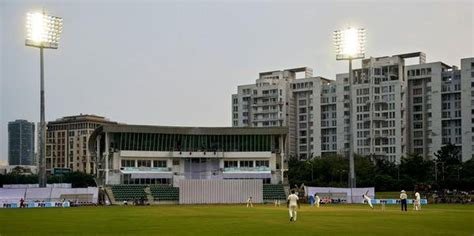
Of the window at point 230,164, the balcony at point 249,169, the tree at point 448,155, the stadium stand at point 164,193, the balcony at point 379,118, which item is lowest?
the stadium stand at point 164,193

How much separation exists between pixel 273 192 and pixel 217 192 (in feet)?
32.2

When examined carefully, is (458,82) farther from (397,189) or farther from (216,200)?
(216,200)

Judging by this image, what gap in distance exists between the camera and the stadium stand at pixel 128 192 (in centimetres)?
8594

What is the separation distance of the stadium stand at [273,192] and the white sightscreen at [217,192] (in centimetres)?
441

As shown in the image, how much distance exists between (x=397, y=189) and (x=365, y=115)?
193 feet

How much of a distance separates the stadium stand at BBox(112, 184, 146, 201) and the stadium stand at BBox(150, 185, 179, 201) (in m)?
1.43

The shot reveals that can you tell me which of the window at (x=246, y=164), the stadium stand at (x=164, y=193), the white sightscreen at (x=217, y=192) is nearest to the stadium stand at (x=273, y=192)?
the white sightscreen at (x=217, y=192)

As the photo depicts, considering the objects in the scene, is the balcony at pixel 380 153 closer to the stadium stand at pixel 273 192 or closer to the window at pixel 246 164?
the window at pixel 246 164

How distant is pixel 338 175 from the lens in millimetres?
127688

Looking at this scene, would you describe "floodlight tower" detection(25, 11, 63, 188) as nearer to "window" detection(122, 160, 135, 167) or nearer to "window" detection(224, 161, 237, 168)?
"window" detection(122, 160, 135, 167)

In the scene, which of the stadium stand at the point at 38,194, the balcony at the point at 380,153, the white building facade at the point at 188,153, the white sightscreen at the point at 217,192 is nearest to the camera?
the stadium stand at the point at 38,194

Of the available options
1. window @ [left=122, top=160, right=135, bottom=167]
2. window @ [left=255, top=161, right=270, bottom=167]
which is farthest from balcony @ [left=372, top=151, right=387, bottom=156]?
window @ [left=122, top=160, right=135, bottom=167]

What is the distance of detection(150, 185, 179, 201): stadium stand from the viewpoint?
87.1 meters

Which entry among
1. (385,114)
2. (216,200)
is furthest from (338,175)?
(216,200)
